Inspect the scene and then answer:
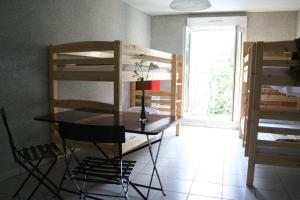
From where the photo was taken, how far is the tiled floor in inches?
89.3

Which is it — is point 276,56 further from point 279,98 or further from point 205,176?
point 205,176

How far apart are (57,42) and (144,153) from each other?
1599mm

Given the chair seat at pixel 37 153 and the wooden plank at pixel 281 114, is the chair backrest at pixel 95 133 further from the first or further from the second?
the wooden plank at pixel 281 114

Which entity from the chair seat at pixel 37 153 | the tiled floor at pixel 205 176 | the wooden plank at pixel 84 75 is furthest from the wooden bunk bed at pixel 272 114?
the chair seat at pixel 37 153

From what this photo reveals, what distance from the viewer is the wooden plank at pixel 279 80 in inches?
91.7

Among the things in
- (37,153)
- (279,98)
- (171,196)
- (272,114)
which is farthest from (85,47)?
(279,98)

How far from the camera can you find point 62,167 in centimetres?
279

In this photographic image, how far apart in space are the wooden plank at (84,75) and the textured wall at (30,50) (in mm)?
161

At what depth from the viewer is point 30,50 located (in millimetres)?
2631

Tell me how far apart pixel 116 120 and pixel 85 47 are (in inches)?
37.6

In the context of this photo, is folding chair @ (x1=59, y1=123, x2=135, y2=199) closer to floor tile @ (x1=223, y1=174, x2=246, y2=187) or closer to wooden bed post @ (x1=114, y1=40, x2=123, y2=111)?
wooden bed post @ (x1=114, y1=40, x2=123, y2=111)

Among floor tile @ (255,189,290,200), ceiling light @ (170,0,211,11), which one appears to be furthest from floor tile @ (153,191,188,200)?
ceiling light @ (170,0,211,11)

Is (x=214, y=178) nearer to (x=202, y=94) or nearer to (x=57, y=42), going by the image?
(x=57, y=42)

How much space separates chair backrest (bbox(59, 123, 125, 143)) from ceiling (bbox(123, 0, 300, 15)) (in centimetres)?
304
